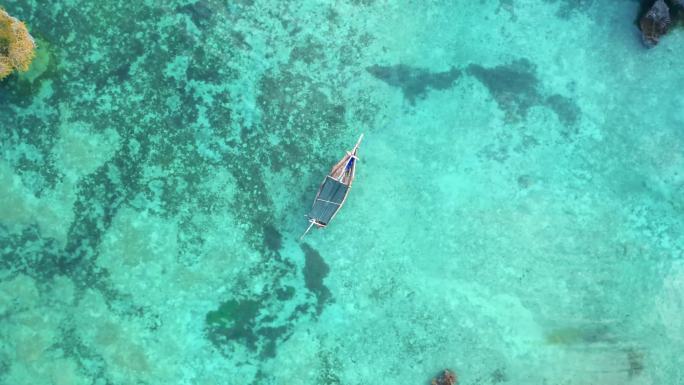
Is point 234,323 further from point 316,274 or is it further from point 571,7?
point 571,7

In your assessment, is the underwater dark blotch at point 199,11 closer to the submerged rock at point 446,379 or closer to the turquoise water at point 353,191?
the turquoise water at point 353,191

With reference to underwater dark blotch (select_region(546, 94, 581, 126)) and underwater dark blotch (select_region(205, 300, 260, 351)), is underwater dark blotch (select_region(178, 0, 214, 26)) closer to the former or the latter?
underwater dark blotch (select_region(205, 300, 260, 351))

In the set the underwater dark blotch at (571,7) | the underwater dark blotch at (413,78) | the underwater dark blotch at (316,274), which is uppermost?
the underwater dark blotch at (571,7)

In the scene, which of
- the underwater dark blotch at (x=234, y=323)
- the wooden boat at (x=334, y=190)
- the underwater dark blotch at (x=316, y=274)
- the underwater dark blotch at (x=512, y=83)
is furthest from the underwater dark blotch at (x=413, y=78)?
the underwater dark blotch at (x=234, y=323)

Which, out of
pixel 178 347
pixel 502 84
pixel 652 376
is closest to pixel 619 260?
pixel 652 376

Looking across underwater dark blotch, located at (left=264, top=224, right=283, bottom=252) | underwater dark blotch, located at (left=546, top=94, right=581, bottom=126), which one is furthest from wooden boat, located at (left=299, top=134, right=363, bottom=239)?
underwater dark blotch, located at (left=546, top=94, right=581, bottom=126)

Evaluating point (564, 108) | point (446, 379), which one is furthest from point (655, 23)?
point (446, 379)

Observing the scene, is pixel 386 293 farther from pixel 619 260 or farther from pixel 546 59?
pixel 546 59
